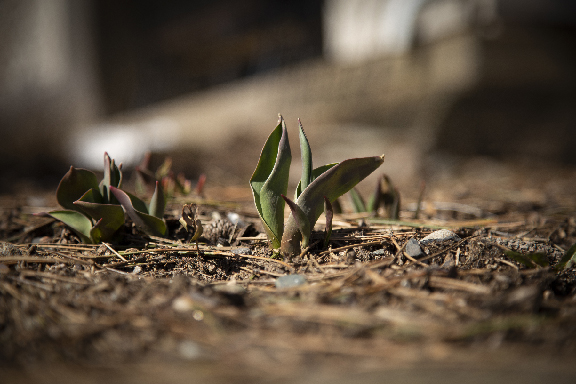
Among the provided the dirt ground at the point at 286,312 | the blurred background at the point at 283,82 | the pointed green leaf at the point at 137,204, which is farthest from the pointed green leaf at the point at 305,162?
the blurred background at the point at 283,82

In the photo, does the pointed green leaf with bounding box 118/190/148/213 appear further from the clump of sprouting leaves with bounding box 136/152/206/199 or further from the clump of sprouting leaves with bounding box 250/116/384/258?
the clump of sprouting leaves with bounding box 250/116/384/258

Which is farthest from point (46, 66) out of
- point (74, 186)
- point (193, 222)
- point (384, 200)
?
point (384, 200)

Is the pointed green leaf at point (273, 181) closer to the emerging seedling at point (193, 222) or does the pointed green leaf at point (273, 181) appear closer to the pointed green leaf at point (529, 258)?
the emerging seedling at point (193, 222)

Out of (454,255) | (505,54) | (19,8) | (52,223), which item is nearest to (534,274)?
(454,255)

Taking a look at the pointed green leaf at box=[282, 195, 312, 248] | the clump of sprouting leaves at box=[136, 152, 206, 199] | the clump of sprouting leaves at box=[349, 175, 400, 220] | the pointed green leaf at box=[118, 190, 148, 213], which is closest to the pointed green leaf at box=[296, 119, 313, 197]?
the pointed green leaf at box=[282, 195, 312, 248]

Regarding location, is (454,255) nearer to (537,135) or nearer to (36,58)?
(537,135)

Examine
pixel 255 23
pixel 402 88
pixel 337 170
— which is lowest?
pixel 337 170

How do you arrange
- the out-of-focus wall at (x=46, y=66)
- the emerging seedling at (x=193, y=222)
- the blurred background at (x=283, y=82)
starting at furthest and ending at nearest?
1. the out-of-focus wall at (x=46, y=66)
2. the blurred background at (x=283, y=82)
3. the emerging seedling at (x=193, y=222)
